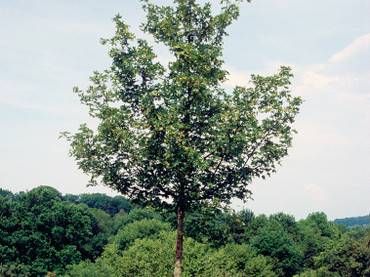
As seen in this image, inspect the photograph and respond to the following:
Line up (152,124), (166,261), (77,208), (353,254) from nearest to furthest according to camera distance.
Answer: (152,124) < (166,261) < (353,254) < (77,208)

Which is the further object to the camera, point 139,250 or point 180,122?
point 139,250

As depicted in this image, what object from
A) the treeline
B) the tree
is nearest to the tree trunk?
the tree

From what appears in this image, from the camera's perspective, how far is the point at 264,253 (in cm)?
5628

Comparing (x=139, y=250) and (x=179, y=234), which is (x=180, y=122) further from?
(x=139, y=250)

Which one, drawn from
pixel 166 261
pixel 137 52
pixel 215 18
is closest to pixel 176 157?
pixel 137 52

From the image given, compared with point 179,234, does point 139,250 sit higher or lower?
lower

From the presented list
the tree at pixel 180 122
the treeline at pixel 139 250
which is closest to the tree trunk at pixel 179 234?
the tree at pixel 180 122

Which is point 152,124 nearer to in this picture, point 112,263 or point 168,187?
point 168,187

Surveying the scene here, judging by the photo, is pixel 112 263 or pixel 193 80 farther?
pixel 112 263

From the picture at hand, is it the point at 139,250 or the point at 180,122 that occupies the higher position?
the point at 180,122

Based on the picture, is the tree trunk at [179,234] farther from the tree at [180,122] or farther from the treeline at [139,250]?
the treeline at [139,250]

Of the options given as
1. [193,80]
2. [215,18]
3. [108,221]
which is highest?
[215,18]

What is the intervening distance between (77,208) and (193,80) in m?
53.1

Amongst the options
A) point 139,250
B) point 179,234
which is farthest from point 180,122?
point 139,250
